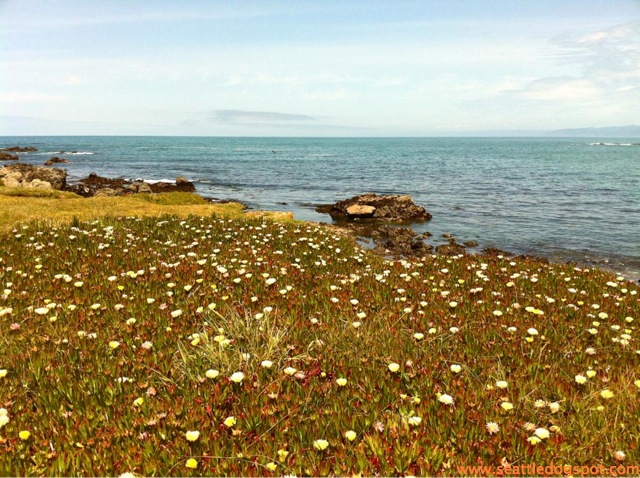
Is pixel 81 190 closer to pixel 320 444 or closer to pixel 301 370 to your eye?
pixel 301 370

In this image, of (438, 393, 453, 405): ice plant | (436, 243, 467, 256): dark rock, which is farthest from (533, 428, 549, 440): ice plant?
(436, 243, 467, 256): dark rock

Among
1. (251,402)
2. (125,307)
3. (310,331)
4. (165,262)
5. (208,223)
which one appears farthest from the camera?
(208,223)

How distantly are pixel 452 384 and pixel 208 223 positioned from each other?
12.9 metres

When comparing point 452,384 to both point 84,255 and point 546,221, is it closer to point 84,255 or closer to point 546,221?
point 84,255

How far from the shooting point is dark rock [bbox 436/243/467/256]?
20906 mm

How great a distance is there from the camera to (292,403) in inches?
189

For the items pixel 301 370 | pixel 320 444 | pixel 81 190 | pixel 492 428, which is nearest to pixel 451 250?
pixel 301 370

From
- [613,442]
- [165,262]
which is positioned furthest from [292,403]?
[165,262]

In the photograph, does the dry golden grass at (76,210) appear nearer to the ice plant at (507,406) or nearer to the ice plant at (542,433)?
the ice plant at (507,406)

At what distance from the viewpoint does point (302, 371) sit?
5555 mm

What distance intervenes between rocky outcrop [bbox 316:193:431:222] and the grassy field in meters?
21.9

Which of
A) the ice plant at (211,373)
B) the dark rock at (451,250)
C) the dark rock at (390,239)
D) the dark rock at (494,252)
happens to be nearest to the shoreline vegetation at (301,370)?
the ice plant at (211,373)

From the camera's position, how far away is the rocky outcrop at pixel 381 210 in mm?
32625

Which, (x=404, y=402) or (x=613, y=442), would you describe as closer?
(x=613, y=442)
